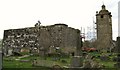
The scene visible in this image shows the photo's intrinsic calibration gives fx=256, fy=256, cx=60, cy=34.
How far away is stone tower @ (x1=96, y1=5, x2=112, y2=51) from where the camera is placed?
46625mm

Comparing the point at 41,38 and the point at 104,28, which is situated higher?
the point at 104,28

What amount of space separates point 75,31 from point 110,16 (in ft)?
61.3

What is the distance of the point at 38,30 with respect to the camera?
30234mm

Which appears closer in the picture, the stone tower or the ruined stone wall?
the ruined stone wall

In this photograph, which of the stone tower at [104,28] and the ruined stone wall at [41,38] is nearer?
the ruined stone wall at [41,38]

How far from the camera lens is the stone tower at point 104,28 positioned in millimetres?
46625

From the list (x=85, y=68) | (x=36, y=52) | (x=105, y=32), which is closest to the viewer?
(x=85, y=68)

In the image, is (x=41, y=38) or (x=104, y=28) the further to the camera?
(x=104, y=28)

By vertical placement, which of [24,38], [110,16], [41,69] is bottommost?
[41,69]

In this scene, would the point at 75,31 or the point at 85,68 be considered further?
the point at 75,31

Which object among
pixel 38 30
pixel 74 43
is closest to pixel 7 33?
pixel 38 30

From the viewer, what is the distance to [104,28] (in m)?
47.6

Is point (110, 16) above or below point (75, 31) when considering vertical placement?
above

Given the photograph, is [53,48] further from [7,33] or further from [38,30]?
[7,33]
